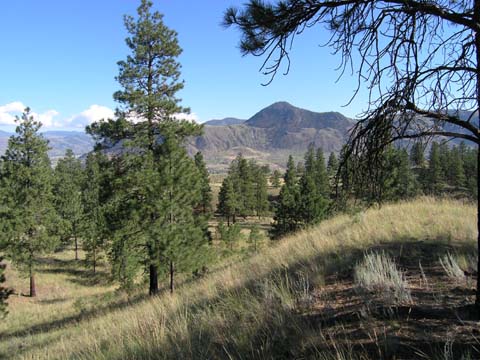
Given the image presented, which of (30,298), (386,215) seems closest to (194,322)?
(386,215)

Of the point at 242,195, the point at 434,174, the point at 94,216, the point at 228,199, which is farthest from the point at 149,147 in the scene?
the point at 434,174

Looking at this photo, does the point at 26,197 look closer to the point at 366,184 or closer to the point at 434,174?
the point at 366,184

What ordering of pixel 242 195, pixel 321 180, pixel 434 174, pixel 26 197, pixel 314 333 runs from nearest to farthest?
pixel 314 333
pixel 26 197
pixel 434 174
pixel 321 180
pixel 242 195

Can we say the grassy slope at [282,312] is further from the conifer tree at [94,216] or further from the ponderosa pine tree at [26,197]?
the ponderosa pine tree at [26,197]

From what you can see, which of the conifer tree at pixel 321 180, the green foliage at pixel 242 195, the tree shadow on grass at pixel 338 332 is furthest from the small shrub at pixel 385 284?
the conifer tree at pixel 321 180

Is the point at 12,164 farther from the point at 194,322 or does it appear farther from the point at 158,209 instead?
the point at 194,322

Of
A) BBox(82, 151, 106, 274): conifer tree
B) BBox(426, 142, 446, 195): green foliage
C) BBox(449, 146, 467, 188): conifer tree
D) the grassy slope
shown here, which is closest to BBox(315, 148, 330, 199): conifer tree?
BBox(426, 142, 446, 195): green foliage

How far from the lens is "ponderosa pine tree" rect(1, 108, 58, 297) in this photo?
77.7ft

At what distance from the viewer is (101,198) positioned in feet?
43.7

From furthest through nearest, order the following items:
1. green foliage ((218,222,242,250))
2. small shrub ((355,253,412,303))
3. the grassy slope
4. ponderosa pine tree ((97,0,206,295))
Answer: green foliage ((218,222,242,250)), ponderosa pine tree ((97,0,206,295)), small shrub ((355,253,412,303)), the grassy slope

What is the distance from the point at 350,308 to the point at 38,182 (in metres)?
26.7

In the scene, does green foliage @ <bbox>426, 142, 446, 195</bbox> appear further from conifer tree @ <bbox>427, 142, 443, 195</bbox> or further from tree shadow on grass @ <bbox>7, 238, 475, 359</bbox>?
tree shadow on grass @ <bbox>7, 238, 475, 359</bbox>

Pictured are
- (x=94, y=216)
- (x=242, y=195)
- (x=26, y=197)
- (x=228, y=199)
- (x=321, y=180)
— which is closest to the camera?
(x=94, y=216)

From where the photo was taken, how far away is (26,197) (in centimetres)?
2447
